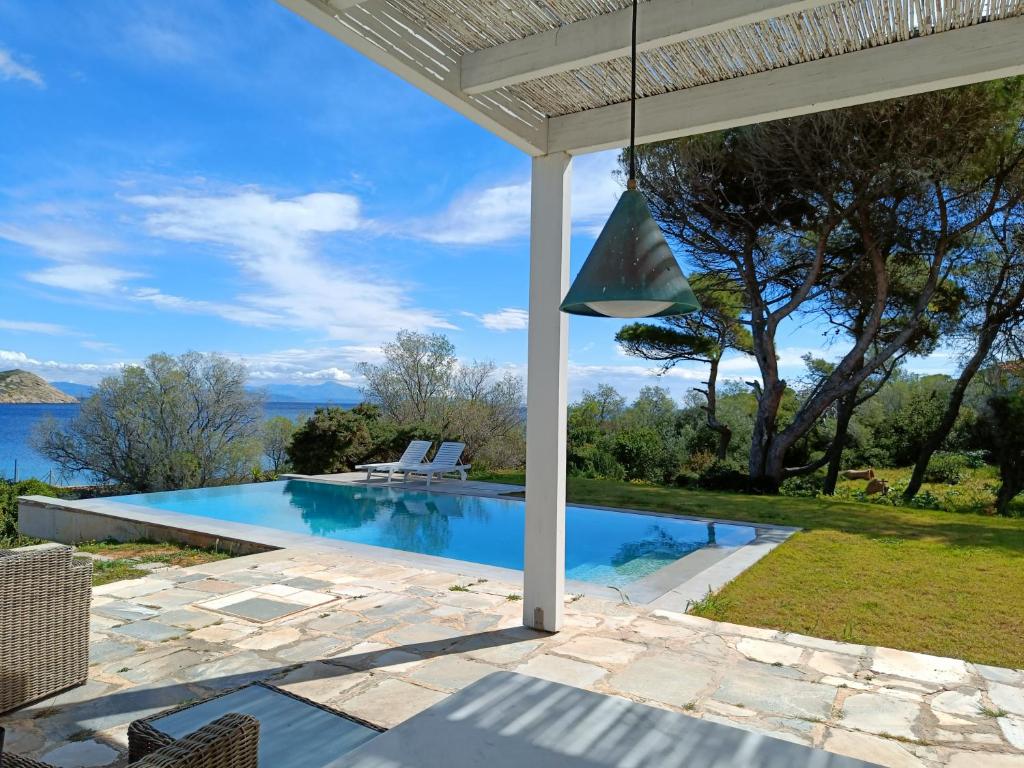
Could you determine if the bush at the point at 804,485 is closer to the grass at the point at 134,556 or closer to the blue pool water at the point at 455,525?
the blue pool water at the point at 455,525

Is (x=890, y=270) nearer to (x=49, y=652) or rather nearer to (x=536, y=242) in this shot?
(x=536, y=242)

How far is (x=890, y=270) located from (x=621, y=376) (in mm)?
7175

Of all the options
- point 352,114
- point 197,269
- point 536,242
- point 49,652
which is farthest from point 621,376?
point 197,269

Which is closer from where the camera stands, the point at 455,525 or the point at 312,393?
the point at 455,525

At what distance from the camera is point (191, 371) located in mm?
14586

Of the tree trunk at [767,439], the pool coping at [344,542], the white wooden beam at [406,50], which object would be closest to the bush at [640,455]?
the tree trunk at [767,439]

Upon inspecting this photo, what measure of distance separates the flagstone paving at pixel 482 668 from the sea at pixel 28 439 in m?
10.5

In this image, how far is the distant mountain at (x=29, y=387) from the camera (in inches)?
1489

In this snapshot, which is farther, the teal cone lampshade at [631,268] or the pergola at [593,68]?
the pergola at [593,68]

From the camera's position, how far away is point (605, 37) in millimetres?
2768

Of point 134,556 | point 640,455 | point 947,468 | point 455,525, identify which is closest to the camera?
point 134,556

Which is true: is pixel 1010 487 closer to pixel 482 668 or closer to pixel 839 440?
pixel 839 440

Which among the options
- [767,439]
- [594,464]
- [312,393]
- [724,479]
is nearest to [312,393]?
[312,393]

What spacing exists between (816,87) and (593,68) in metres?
0.99
